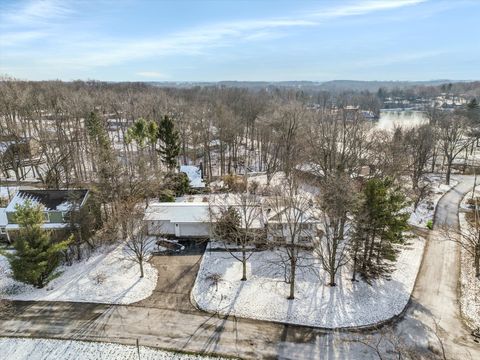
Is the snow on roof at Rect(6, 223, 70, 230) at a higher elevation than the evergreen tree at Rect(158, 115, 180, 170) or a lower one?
lower

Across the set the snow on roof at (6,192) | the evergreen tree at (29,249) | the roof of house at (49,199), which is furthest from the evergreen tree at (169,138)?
the evergreen tree at (29,249)

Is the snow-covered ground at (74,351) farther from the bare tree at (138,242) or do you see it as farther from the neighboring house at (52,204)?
the neighboring house at (52,204)

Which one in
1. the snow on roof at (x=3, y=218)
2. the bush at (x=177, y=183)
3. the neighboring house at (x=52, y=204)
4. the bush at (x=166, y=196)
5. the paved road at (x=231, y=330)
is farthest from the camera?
the bush at (x=177, y=183)

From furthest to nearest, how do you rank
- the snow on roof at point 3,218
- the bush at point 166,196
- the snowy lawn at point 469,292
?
the bush at point 166,196
the snow on roof at point 3,218
the snowy lawn at point 469,292

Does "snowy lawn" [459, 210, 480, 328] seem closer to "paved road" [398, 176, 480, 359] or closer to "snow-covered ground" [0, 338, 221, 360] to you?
"paved road" [398, 176, 480, 359]

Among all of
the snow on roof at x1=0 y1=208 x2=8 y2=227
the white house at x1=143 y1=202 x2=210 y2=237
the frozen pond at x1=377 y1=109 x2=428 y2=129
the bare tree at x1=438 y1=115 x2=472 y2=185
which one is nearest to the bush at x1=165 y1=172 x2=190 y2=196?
the white house at x1=143 y1=202 x2=210 y2=237

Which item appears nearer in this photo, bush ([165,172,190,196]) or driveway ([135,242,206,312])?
driveway ([135,242,206,312])

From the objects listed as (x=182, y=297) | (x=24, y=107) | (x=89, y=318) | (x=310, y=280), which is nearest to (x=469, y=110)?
(x=310, y=280)
